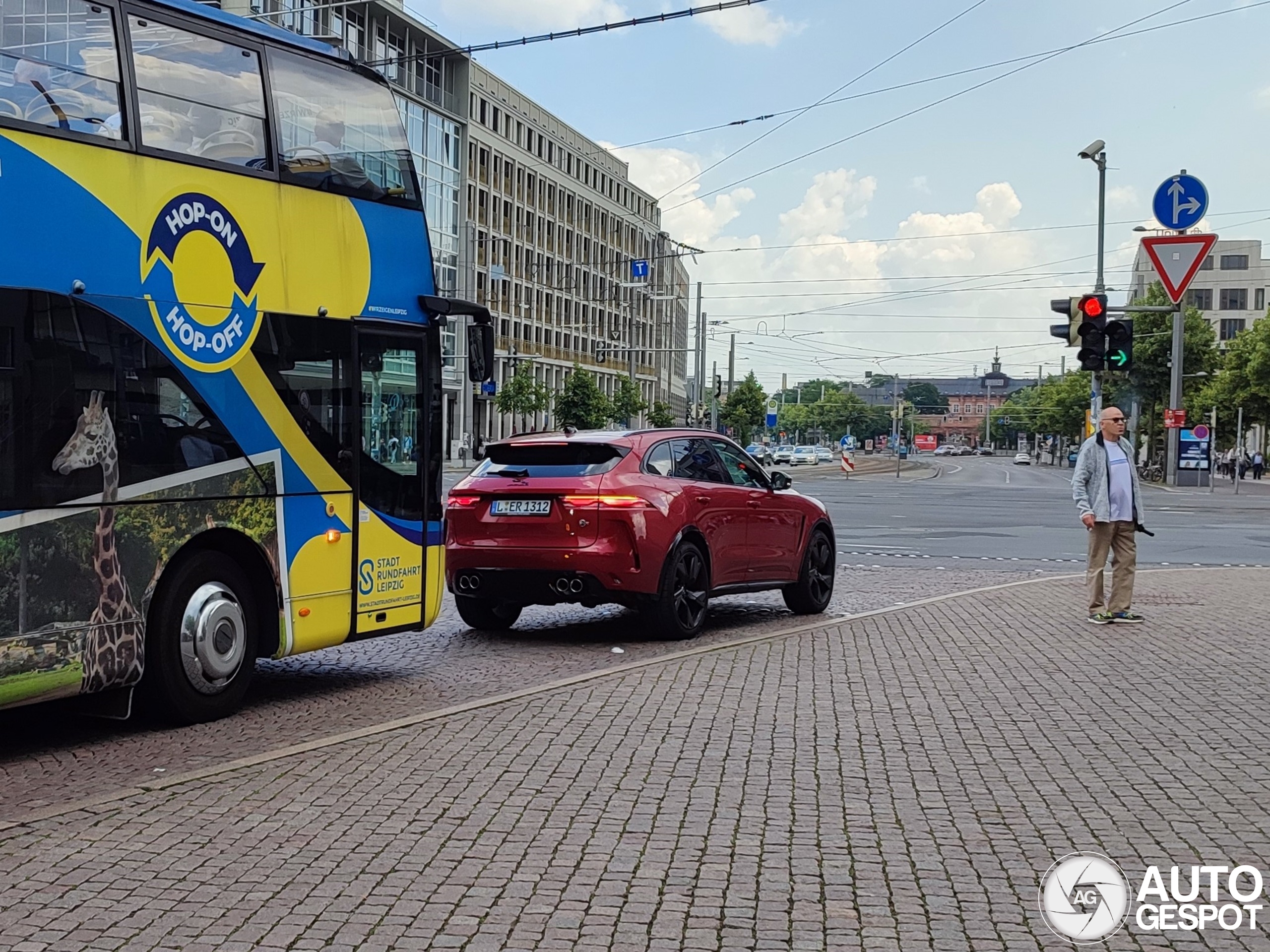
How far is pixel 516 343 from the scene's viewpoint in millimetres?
93688

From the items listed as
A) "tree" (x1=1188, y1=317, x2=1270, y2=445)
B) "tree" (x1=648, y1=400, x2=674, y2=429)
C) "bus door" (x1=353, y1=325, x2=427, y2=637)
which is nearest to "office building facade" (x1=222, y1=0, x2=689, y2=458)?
"tree" (x1=648, y1=400, x2=674, y2=429)

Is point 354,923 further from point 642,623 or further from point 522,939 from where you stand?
point 642,623

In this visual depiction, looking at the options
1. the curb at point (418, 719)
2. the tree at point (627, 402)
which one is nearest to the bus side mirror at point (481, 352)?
the curb at point (418, 719)

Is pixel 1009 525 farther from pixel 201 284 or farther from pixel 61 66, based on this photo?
pixel 61 66

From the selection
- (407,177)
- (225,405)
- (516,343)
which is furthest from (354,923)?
(516,343)

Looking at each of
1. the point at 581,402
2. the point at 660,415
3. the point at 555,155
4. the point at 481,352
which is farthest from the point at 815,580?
the point at 660,415

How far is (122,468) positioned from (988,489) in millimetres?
51044

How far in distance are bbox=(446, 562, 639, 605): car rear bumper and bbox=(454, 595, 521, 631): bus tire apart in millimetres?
650

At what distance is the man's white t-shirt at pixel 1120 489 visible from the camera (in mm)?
13281

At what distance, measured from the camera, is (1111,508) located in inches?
524

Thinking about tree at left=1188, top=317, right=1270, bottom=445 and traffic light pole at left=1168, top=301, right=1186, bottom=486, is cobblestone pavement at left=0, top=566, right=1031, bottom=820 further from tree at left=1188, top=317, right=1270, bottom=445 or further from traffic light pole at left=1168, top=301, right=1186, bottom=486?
tree at left=1188, top=317, right=1270, bottom=445

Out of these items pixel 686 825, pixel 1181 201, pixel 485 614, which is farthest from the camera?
pixel 1181 201

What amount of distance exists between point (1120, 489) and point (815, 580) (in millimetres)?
2836

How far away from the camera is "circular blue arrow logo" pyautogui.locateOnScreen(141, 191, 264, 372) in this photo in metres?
8.05
